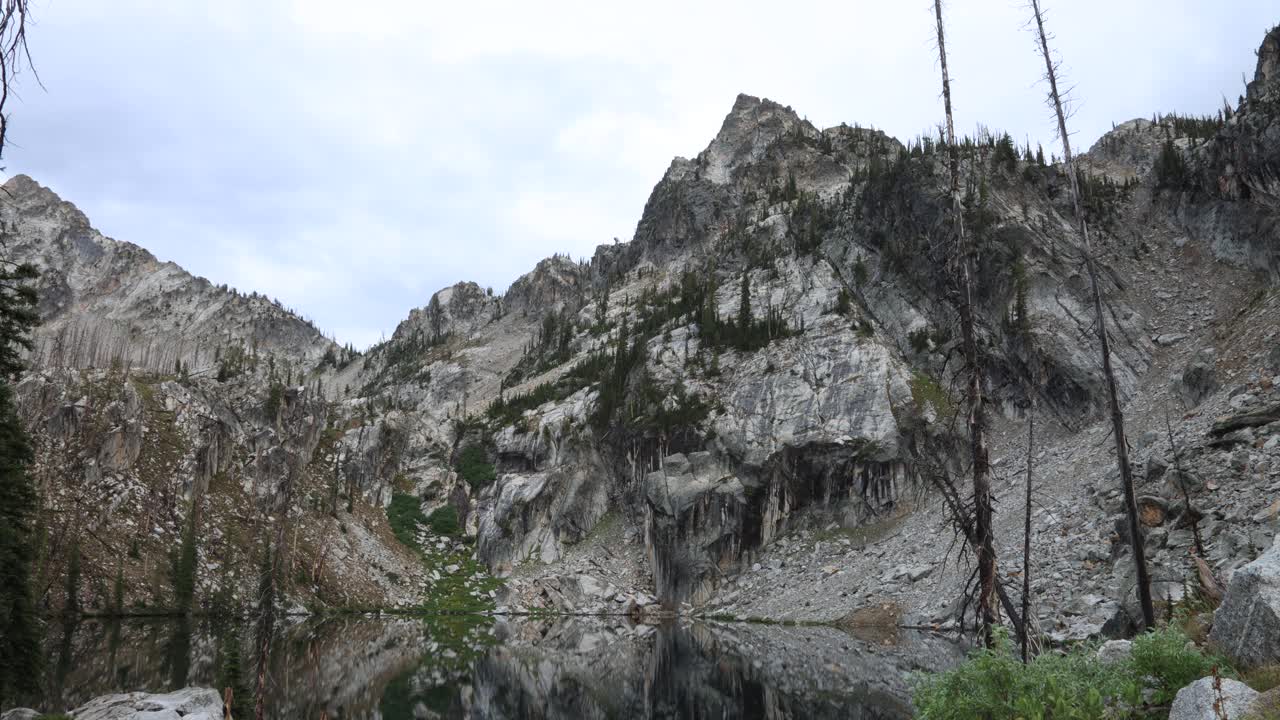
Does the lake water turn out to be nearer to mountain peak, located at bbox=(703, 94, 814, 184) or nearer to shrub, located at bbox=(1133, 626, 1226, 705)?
shrub, located at bbox=(1133, 626, 1226, 705)

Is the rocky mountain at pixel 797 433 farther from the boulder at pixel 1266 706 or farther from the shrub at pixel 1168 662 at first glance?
the boulder at pixel 1266 706

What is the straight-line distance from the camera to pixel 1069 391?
77562 millimetres

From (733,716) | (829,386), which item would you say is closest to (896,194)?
(829,386)

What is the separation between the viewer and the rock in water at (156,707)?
76.6 ft

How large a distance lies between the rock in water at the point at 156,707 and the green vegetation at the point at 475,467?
8902cm

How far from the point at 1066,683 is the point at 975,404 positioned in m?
6.92

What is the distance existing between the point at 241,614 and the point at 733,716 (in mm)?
63629

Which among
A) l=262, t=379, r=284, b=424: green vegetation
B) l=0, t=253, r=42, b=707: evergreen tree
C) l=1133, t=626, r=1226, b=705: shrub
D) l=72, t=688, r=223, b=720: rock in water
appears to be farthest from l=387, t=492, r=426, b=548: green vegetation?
l=1133, t=626, r=1226, b=705: shrub

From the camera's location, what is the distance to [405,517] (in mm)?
108062

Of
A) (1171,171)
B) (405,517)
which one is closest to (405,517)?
(405,517)

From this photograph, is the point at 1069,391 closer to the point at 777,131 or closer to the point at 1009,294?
the point at 1009,294

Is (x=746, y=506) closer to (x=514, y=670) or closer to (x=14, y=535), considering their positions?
(x=514, y=670)

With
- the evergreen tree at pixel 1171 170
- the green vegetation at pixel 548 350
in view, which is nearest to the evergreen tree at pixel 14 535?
the evergreen tree at pixel 1171 170

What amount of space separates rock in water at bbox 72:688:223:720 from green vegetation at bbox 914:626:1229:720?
23.7 m
